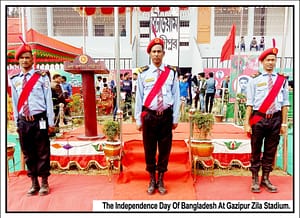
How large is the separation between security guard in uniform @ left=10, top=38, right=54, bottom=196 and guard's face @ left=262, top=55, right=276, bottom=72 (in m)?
1.89

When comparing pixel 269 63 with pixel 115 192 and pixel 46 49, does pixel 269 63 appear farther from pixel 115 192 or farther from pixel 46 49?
pixel 46 49

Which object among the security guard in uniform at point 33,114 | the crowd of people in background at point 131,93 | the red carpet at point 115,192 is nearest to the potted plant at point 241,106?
the crowd of people in background at point 131,93

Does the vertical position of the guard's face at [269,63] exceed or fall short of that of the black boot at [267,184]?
it exceeds it

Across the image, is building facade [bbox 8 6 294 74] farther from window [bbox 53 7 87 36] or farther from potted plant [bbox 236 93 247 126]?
potted plant [bbox 236 93 247 126]

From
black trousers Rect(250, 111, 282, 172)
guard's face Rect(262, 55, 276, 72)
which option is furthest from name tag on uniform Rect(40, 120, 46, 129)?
guard's face Rect(262, 55, 276, 72)

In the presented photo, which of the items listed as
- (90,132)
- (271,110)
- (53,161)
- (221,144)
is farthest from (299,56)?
(53,161)

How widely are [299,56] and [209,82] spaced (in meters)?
2.69

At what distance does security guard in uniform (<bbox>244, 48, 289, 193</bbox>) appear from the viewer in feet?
7.77

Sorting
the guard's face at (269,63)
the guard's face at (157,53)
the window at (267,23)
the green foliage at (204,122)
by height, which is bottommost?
the green foliage at (204,122)

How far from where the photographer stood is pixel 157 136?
2.47 m

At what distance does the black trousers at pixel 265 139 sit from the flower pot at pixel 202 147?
1.33ft

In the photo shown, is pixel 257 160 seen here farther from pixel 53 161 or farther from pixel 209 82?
pixel 209 82

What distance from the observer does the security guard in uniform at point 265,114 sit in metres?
2.37

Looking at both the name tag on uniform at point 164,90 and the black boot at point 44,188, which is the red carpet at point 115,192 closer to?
the black boot at point 44,188
